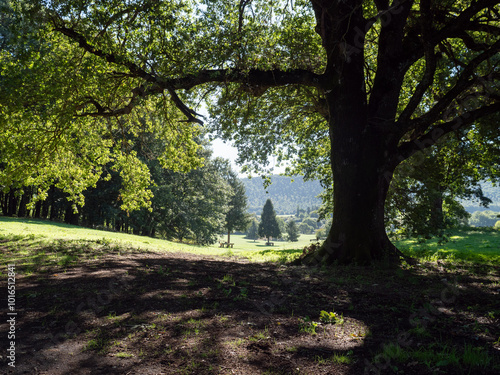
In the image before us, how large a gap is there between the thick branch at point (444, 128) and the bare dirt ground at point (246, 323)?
336cm

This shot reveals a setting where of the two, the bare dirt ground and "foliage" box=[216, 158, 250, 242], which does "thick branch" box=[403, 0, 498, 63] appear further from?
"foliage" box=[216, 158, 250, 242]

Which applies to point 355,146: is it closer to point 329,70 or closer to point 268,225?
point 329,70

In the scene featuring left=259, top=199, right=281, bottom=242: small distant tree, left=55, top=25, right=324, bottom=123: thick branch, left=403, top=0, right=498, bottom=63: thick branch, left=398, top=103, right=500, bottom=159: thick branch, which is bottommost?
left=259, top=199, right=281, bottom=242: small distant tree

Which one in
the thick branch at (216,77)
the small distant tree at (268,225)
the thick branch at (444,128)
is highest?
the thick branch at (216,77)

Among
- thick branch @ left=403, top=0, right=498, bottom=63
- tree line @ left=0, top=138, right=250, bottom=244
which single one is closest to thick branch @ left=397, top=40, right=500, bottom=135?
thick branch @ left=403, top=0, right=498, bottom=63

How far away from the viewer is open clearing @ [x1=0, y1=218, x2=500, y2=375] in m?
2.91

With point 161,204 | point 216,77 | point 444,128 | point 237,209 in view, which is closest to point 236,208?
point 237,209

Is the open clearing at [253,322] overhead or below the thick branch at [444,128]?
below

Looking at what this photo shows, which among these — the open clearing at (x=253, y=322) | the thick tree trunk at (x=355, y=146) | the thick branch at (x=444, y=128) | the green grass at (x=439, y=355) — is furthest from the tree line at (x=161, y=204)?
the green grass at (x=439, y=355)

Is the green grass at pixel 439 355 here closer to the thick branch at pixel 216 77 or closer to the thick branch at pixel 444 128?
the thick branch at pixel 444 128

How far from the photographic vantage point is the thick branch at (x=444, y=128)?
7694 mm

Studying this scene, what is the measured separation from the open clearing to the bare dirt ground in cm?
2

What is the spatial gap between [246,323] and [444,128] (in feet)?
23.8

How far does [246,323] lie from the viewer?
12.9 feet
